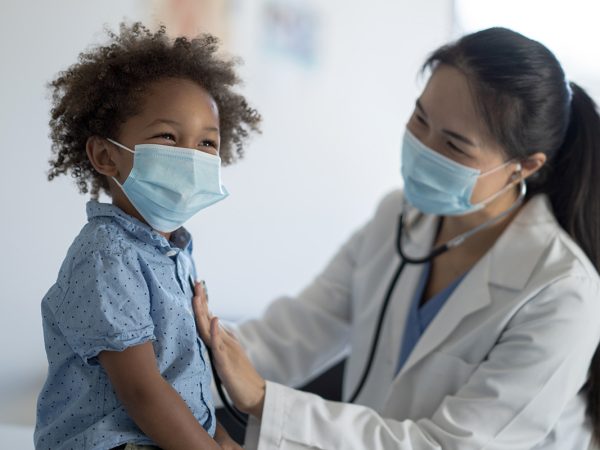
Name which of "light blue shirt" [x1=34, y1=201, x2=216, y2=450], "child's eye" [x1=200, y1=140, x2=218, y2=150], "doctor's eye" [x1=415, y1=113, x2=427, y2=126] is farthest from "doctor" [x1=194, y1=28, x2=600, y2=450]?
"child's eye" [x1=200, y1=140, x2=218, y2=150]

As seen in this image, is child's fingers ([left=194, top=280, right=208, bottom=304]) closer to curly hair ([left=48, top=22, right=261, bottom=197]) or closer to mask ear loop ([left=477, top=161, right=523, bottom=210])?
curly hair ([left=48, top=22, right=261, bottom=197])

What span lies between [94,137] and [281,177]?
1.09m

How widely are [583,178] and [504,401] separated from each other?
0.48 m

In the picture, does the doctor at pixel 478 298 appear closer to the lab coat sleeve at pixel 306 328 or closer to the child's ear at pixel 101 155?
the lab coat sleeve at pixel 306 328

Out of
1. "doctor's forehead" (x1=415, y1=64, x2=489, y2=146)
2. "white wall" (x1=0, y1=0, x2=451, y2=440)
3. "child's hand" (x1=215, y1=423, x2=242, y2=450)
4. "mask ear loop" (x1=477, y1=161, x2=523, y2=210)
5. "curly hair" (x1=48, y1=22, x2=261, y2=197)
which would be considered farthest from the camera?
"mask ear loop" (x1=477, y1=161, x2=523, y2=210)

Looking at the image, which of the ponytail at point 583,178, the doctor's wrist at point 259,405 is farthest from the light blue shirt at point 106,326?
the ponytail at point 583,178

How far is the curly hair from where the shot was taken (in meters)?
0.94

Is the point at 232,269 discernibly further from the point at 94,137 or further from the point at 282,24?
the point at 94,137

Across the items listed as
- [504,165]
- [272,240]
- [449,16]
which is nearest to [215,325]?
[504,165]

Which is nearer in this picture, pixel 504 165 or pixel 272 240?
pixel 504 165

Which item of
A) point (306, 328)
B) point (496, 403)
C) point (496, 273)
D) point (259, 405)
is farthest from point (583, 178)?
point (259, 405)

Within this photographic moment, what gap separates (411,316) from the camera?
1.54m

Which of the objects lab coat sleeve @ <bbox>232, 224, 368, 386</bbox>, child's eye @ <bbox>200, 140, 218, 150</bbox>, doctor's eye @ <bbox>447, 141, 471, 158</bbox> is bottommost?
lab coat sleeve @ <bbox>232, 224, 368, 386</bbox>

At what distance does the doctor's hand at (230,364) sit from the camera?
106cm
